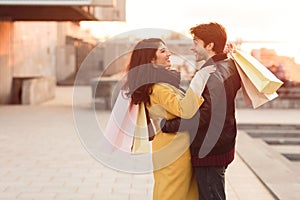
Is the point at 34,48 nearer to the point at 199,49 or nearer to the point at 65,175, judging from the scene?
the point at 65,175

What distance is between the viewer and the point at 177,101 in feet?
10.3

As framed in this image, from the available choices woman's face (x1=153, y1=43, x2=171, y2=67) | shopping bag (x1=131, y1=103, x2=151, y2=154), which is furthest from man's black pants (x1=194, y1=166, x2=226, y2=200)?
woman's face (x1=153, y1=43, x2=171, y2=67)

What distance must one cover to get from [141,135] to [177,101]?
1.21 feet

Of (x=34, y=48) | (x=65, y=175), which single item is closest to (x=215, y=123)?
(x=65, y=175)

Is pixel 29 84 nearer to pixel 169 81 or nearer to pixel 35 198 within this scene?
pixel 35 198

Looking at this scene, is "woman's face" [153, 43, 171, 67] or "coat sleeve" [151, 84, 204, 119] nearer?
"coat sleeve" [151, 84, 204, 119]

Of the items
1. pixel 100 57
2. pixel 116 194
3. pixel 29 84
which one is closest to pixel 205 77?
pixel 116 194

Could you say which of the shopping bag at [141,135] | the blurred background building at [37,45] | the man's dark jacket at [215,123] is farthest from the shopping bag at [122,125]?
the blurred background building at [37,45]

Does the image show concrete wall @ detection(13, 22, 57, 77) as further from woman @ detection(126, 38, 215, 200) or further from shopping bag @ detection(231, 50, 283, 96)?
shopping bag @ detection(231, 50, 283, 96)

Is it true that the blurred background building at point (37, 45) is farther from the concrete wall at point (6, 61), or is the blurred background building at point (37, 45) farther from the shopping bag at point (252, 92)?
the shopping bag at point (252, 92)

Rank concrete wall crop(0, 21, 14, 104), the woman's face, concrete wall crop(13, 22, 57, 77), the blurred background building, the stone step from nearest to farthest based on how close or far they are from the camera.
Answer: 1. the woman's face
2. the stone step
3. the blurred background building
4. concrete wall crop(0, 21, 14, 104)
5. concrete wall crop(13, 22, 57, 77)

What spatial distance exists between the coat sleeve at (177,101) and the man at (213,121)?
82mm

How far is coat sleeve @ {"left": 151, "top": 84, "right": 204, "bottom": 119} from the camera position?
3092 mm

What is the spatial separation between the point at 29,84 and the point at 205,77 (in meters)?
15.7
